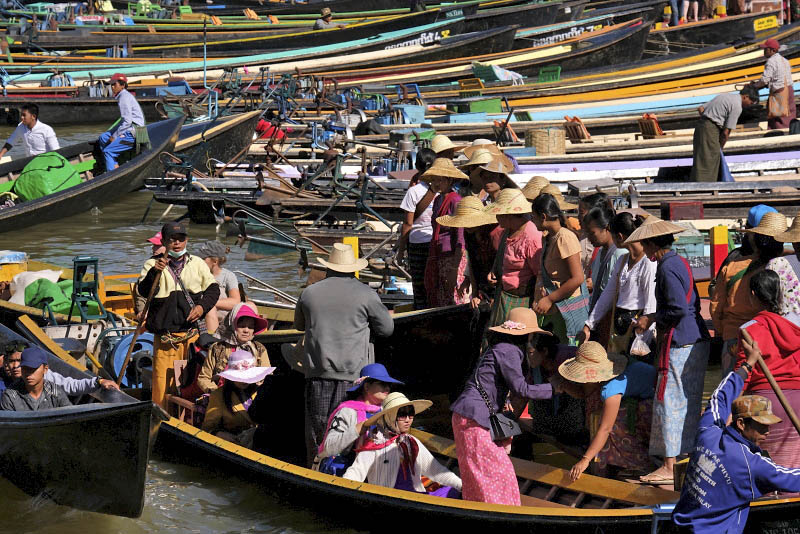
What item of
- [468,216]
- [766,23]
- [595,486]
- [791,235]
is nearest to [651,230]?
[791,235]

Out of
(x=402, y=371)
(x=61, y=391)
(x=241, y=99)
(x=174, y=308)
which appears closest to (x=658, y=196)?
(x=402, y=371)

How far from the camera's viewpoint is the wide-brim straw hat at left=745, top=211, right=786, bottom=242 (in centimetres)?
675

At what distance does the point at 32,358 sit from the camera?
25.1ft

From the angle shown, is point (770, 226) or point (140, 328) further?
point (140, 328)

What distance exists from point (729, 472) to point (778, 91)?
39.8 feet

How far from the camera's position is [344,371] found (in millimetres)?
7227

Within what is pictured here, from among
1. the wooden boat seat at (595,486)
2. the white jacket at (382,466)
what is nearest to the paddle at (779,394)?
the wooden boat seat at (595,486)

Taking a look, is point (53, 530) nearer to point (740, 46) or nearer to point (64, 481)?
point (64, 481)

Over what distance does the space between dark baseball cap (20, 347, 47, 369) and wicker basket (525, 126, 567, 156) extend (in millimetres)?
9029

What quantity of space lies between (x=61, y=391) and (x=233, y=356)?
117cm

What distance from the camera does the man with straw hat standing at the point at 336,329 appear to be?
712cm

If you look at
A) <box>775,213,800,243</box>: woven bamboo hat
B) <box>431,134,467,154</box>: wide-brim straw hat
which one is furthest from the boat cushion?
<box>775,213,800,243</box>: woven bamboo hat

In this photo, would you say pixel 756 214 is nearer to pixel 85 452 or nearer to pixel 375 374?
pixel 375 374

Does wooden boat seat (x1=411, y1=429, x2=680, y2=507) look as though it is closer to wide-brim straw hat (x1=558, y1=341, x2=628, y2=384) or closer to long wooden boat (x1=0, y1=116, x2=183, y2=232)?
wide-brim straw hat (x1=558, y1=341, x2=628, y2=384)
